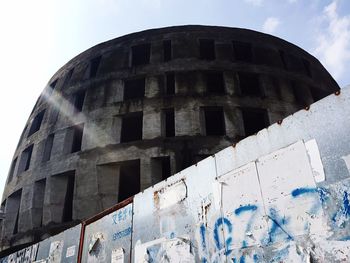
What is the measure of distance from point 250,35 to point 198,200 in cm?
1665

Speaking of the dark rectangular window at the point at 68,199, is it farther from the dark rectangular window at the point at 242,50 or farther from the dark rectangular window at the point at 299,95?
the dark rectangular window at the point at 299,95

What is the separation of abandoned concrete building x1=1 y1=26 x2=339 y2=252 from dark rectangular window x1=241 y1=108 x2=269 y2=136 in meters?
0.05

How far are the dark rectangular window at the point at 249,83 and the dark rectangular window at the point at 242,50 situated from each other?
1.91 metres

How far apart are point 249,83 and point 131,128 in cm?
726

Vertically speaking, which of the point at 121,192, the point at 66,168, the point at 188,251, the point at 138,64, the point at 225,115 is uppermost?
the point at 138,64

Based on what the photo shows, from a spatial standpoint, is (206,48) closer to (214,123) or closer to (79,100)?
(214,123)

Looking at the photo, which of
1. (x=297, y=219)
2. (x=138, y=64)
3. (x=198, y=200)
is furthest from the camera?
(x=138, y=64)

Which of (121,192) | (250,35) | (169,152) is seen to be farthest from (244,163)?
(250,35)

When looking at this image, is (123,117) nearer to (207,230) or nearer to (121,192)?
(121,192)

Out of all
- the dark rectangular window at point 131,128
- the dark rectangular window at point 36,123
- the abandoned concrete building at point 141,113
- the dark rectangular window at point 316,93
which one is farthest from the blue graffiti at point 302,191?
the dark rectangular window at point 36,123

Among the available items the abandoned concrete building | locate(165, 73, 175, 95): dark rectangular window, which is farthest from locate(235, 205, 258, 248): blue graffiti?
locate(165, 73, 175, 95): dark rectangular window

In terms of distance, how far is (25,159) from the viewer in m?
18.6

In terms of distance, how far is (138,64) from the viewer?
18719 millimetres

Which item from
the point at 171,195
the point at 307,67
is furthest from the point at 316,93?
the point at 171,195
